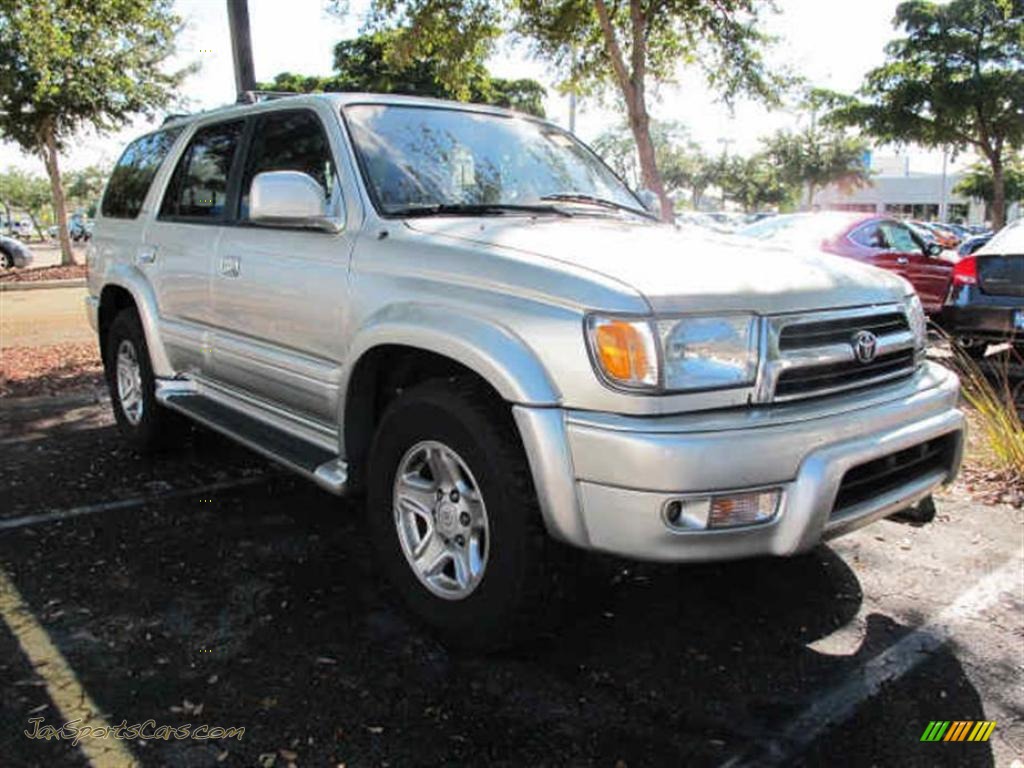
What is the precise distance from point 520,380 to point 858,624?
1714mm

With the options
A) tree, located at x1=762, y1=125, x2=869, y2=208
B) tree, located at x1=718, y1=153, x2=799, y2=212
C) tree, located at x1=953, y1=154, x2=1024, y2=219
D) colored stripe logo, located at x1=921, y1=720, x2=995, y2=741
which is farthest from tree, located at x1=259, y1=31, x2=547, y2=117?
tree, located at x1=718, y1=153, x2=799, y2=212

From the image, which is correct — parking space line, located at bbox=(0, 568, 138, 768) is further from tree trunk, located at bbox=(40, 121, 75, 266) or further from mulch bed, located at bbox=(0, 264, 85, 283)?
tree trunk, located at bbox=(40, 121, 75, 266)

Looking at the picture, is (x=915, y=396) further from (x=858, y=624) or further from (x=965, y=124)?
(x=965, y=124)

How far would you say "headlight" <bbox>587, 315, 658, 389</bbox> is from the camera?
253 centimetres

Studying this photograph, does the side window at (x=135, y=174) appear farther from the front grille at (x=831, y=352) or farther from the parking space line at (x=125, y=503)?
the front grille at (x=831, y=352)

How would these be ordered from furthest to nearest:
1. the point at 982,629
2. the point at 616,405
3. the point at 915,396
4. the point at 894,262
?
1. the point at 894,262
2. the point at 982,629
3. the point at 915,396
4. the point at 616,405

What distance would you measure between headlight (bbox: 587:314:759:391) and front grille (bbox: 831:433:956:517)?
496 millimetres

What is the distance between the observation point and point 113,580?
3.59 meters

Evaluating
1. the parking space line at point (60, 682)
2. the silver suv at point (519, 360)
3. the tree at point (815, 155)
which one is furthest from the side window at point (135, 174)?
the tree at point (815, 155)

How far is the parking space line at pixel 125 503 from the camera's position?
424 cm

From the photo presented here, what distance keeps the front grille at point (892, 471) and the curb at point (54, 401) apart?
579cm

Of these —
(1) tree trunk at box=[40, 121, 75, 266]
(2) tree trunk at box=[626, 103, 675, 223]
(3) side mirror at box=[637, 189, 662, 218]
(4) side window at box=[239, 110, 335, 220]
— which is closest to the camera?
(4) side window at box=[239, 110, 335, 220]

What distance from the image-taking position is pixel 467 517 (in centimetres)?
297

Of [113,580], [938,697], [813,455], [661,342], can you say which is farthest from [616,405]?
[113,580]
